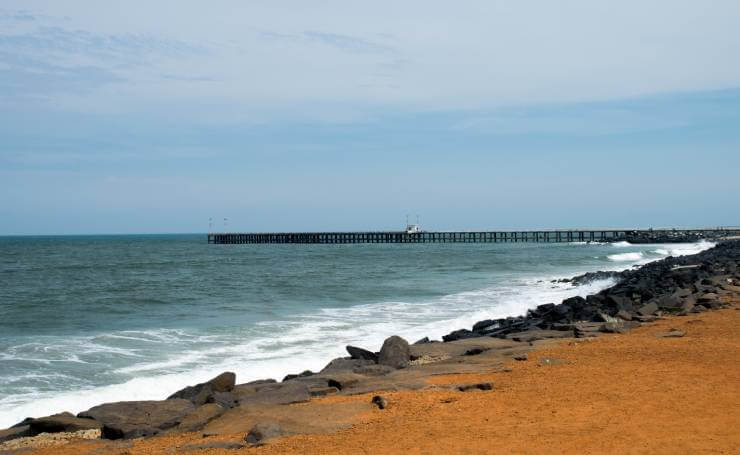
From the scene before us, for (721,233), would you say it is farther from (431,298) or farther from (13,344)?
(13,344)

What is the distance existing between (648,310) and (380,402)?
879cm

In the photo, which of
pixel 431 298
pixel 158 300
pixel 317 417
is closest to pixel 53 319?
pixel 158 300

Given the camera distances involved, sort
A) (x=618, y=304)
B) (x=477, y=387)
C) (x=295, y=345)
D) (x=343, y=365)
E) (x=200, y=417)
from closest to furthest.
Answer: (x=200, y=417)
(x=477, y=387)
(x=343, y=365)
(x=618, y=304)
(x=295, y=345)

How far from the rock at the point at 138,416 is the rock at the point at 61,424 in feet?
0.34

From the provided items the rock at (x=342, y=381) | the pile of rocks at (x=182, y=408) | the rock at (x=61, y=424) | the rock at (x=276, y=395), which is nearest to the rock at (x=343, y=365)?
the pile of rocks at (x=182, y=408)

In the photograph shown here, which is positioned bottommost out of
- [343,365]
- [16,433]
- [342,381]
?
[16,433]

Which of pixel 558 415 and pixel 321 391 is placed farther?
pixel 321 391

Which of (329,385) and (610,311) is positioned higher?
(610,311)

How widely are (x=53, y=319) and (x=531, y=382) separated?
60.6 feet

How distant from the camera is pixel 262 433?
705 centimetres

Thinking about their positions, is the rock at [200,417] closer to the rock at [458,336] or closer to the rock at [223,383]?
the rock at [223,383]

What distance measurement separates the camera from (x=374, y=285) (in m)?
34.4

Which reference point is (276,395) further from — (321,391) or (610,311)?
(610,311)

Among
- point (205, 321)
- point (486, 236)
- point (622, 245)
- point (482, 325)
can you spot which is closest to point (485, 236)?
point (486, 236)
